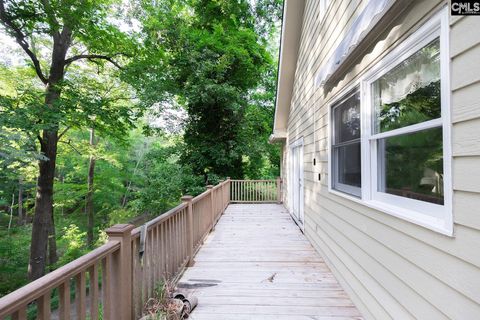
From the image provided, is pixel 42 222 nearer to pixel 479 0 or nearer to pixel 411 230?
pixel 411 230

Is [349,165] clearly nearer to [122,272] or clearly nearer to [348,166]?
[348,166]

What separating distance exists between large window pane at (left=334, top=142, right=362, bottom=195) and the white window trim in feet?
0.64

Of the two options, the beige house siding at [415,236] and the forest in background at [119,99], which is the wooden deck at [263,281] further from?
the forest in background at [119,99]

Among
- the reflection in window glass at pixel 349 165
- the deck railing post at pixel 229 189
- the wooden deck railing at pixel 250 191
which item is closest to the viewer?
the reflection in window glass at pixel 349 165

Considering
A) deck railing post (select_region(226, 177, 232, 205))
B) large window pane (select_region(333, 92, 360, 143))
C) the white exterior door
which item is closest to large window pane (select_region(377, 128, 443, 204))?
large window pane (select_region(333, 92, 360, 143))

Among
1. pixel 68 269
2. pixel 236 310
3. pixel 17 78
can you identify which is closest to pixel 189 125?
pixel 17 78

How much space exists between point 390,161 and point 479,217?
3.56ft

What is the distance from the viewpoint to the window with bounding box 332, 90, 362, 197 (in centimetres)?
294

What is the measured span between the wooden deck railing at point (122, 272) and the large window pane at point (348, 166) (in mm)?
2092

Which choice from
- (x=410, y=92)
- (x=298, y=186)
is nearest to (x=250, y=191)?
(x=298, y=186)

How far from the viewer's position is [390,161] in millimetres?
2291

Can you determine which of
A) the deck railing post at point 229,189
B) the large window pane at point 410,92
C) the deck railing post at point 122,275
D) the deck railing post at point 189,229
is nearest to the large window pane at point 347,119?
the large window pane at point 410,92
